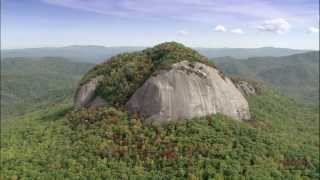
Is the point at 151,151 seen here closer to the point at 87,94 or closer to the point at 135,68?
the point at 135,68

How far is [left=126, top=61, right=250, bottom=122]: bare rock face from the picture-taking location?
58625 mm

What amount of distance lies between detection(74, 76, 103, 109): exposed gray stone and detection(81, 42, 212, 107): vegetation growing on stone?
4.45 ft

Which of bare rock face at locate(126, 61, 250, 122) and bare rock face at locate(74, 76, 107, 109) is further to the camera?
bare rock face at locate(74, 76, 107, 109)

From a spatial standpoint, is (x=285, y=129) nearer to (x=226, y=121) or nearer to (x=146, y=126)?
(x=226, y=121)

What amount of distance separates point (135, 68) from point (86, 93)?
1051 centimetres

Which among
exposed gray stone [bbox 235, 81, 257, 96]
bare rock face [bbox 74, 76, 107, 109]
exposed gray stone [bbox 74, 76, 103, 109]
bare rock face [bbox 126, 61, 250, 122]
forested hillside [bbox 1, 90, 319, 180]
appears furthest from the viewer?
exposed gray stone [bbox 235, 81, 257, 96]

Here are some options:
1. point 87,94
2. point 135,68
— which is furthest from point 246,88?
point 87,94

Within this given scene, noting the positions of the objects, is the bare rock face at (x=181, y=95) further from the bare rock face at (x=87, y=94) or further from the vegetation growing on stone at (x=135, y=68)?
the bare rock face at (x=87, y=94)

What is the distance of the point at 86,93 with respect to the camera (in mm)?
71062

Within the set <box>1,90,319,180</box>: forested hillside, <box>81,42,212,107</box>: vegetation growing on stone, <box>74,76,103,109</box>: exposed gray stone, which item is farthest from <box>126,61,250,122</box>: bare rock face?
<box>74,76,103,109</box>: exposed gray stone

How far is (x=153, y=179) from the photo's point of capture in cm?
4594

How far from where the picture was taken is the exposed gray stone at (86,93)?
70312 millimetres

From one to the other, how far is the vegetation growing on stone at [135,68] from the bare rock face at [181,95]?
7.03ft

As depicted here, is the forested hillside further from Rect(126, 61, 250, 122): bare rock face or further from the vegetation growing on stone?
the vegetation growing on stone
